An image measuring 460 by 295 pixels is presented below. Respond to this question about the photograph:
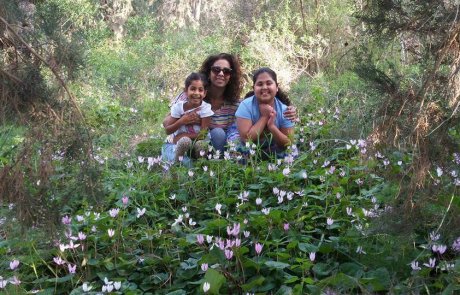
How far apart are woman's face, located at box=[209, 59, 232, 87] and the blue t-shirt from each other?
17.6 inches

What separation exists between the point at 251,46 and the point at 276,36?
0.59 m

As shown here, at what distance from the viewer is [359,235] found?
302 centimetres

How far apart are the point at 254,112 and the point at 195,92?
58cm

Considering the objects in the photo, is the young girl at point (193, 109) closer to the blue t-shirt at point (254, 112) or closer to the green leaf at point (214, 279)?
the blue t-shirt at point (254, 112)

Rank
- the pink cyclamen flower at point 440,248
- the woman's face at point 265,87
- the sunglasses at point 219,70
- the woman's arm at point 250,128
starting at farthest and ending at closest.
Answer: the sunglasses at point 219,70 < the woman's face at point 265,87 < the woman's arm at point 250,128 < the pink cyclamen flower at point 440,248

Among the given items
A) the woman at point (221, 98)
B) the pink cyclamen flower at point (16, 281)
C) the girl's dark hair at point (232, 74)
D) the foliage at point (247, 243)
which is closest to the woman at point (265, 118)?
the woman at point (221, 98)

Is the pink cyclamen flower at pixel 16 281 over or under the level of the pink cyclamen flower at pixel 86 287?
over

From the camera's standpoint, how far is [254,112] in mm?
5270

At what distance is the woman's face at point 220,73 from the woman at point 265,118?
0.45m

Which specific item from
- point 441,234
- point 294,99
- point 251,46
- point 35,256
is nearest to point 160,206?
point 35,256

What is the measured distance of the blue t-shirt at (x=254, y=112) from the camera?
524cm

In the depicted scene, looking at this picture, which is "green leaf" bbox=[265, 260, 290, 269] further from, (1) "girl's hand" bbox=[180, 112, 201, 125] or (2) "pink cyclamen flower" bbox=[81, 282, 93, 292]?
(1) "girl's hand" bbox=[180, 112, 201, 125]

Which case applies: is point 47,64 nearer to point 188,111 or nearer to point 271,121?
point 271,121

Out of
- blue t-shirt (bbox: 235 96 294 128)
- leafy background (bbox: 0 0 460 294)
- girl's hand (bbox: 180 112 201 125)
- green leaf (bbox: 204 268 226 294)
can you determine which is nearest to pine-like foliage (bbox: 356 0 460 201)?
leafy background (bbox: 0 0 460 294)
